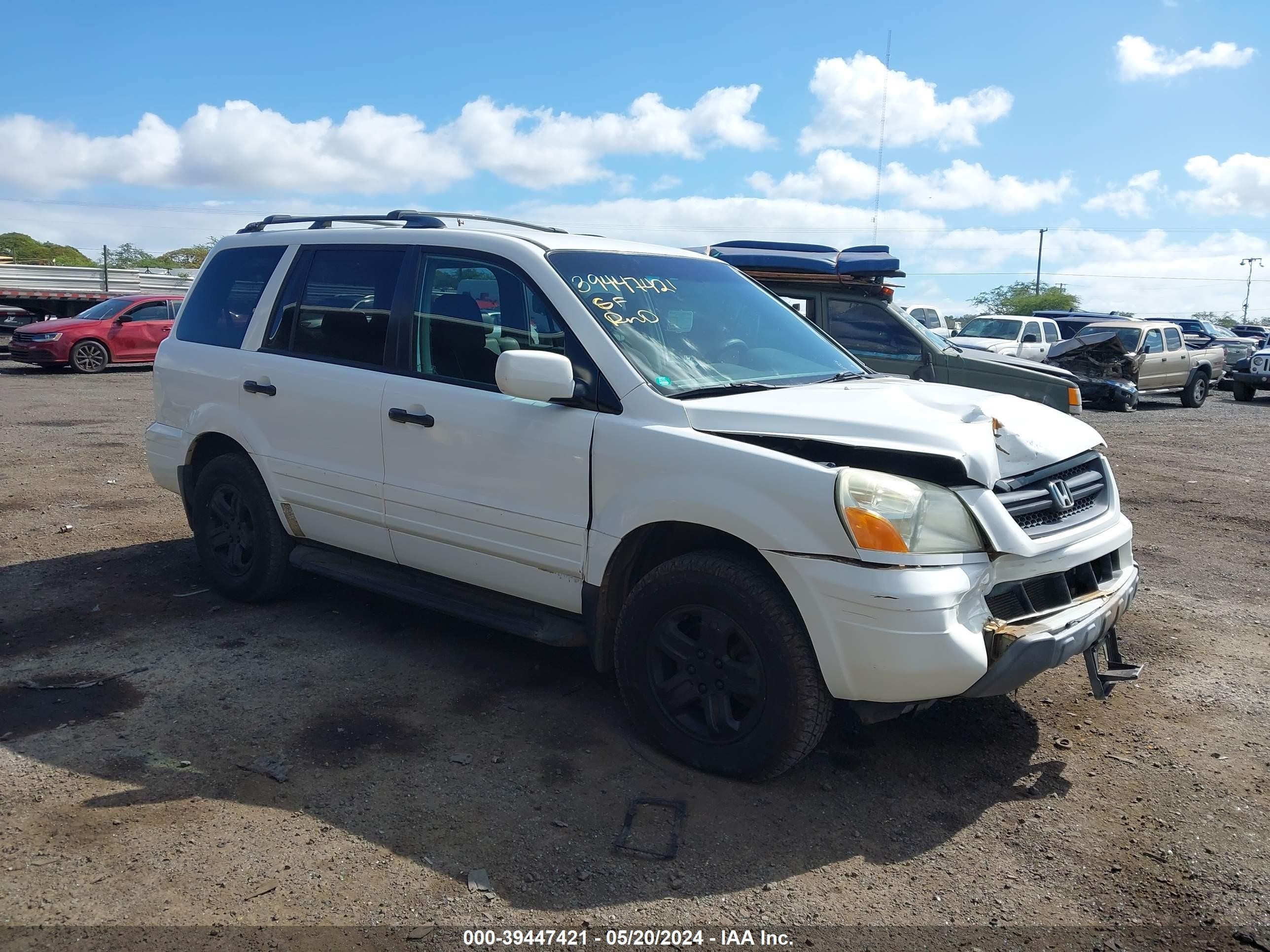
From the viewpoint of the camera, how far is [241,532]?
5.53 m

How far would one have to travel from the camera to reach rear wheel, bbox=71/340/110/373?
2116 centimetres

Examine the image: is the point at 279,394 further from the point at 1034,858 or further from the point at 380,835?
the point at 1034,858

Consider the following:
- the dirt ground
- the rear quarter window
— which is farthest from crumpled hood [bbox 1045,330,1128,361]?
the rear quarter window

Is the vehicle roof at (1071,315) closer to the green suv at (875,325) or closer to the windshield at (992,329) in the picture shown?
the windshield at (992,329)

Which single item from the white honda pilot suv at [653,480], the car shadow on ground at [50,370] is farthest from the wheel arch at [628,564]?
the car shadow on ground at [50,370]

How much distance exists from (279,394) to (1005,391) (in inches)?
302

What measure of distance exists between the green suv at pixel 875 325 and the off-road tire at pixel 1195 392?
12901mm

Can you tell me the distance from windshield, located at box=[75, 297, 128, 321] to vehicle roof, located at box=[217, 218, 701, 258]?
62.2ft

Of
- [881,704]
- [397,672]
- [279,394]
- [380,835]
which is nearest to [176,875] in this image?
[380,835]

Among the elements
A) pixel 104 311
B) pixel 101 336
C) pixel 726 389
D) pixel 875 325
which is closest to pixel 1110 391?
pixel 875 325

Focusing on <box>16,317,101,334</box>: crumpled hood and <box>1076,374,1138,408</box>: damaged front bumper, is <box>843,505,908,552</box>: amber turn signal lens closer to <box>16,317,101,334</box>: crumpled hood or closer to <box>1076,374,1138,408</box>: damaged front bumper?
<box>1076,374,1138,408</box>: damaged front bumper

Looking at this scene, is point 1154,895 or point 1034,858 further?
point 1034,858

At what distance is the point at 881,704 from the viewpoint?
135 inches

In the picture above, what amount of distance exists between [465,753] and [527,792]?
0.40m
